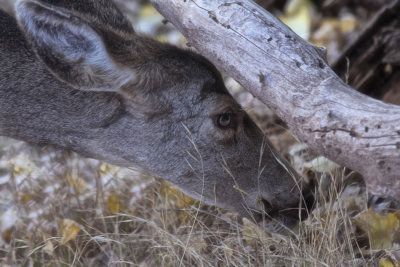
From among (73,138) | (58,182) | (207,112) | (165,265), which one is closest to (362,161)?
(207,112)

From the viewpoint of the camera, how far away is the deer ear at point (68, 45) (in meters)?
2.93

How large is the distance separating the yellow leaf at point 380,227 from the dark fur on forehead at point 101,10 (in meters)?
1.81

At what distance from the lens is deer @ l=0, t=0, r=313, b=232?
343cm

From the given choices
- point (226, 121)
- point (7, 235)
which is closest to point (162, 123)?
point (226, 121)

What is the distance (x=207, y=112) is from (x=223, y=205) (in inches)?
23.5

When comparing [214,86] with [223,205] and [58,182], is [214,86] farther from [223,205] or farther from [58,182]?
[58,182]

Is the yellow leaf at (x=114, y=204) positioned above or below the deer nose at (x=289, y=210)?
below

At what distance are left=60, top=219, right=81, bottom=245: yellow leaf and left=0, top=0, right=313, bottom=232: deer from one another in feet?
1.77

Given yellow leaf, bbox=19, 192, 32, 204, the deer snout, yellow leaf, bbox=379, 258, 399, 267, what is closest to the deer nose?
the deer snout

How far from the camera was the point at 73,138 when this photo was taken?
3.58 m

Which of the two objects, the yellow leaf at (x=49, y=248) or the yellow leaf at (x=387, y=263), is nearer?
the yellow leaf at (x=387, y=263)

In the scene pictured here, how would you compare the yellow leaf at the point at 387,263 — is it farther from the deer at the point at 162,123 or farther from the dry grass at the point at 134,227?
the deer at the point at 162,123

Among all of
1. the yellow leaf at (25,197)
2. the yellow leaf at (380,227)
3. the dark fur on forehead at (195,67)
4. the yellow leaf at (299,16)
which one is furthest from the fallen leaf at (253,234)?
the yellow leaf at (299,16)

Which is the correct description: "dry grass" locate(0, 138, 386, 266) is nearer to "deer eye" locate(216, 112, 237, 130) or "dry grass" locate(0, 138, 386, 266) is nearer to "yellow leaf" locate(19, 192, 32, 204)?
"yellow leaf" locate(19, 192, 32, 204)
